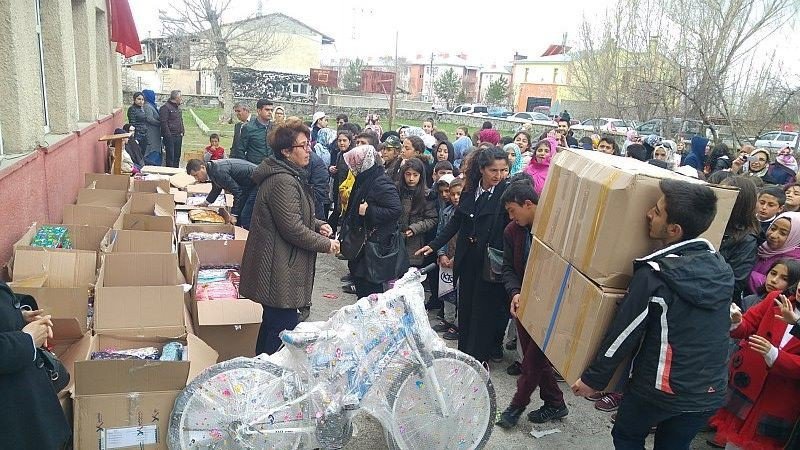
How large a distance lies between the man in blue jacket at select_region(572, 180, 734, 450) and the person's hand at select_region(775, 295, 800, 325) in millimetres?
655

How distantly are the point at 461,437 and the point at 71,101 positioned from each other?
584cm

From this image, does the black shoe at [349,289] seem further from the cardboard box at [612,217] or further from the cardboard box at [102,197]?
the cardboard box at [612,217]

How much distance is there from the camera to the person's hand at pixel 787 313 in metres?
2.71

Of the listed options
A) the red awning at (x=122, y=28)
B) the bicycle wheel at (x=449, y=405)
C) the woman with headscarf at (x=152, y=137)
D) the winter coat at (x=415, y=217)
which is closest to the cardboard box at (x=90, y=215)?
A: the winter coat at (x=415, y=217)

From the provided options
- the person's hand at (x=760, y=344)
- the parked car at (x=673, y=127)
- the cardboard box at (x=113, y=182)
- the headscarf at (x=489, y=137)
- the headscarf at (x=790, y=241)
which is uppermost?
the parked car at (x=673, y=127)

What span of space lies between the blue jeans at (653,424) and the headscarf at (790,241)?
1.86 meters

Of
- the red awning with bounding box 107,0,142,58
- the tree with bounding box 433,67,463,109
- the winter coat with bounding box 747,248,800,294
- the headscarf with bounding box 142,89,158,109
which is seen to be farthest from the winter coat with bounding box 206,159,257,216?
the tree with bounding box 433,67,463,109

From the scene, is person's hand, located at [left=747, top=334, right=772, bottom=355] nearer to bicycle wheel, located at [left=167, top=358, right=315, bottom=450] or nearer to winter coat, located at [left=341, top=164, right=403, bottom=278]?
bicycle wheel, located at [left=167, top=358, right=315, bottom=450]

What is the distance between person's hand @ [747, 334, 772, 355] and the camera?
283 cm

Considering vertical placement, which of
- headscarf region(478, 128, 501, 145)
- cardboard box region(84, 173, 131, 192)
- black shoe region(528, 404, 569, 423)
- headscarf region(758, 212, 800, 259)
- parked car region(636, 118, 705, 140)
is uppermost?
parked car region(636, 118, 705, 140)

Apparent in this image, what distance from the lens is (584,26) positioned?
18.6 m

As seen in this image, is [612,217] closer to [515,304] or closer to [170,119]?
[515,304]

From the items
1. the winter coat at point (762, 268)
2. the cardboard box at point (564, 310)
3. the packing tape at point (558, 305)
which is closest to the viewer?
the cardboard box at point (564, 310)

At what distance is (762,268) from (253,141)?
6.13 meters
